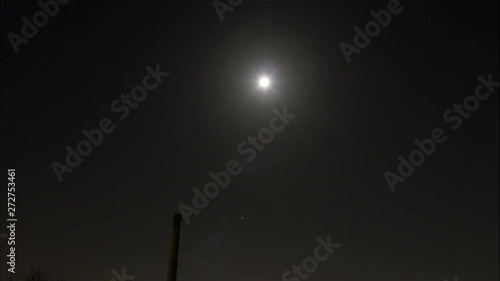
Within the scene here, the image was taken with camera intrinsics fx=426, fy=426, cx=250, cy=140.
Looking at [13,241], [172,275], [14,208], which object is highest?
[14,208]

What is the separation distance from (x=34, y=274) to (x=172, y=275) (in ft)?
63.0

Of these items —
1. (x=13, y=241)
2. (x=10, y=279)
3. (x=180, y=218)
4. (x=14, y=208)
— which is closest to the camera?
(x=13, y=241)

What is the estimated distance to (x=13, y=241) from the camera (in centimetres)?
2072

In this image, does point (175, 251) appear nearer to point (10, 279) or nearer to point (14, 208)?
point (14, 208)

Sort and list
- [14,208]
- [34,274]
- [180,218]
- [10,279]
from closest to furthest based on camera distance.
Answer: [14,208]
[180,218]
[10,279]
[34,274]

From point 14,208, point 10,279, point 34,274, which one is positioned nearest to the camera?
point 14,208

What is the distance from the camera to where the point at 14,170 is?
20.9 metres

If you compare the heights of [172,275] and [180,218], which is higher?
[180,218]

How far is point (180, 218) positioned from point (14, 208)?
8.63 meters

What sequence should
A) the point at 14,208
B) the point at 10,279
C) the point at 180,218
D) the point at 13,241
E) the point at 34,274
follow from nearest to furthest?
the point at 13,241 → the point at 14,208 → the point at 180,218 → the point at 10,279 → the point at 34,274

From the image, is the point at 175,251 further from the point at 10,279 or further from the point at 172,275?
the point at 10,279

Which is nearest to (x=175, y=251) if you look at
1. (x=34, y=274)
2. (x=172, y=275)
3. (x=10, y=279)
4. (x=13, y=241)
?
(x=172, y=275)

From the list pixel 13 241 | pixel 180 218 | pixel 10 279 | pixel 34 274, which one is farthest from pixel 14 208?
pixel 34 274

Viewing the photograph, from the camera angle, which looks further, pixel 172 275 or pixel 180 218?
pixel 180 218
